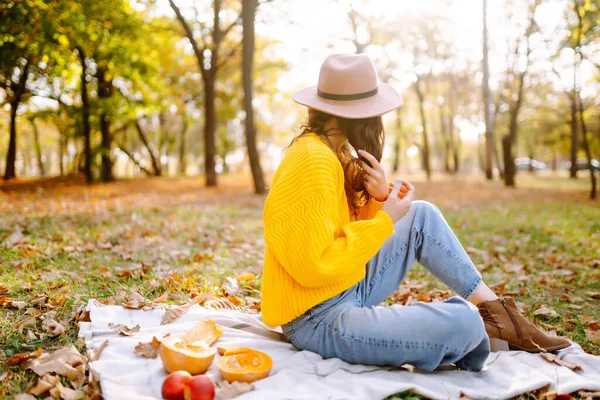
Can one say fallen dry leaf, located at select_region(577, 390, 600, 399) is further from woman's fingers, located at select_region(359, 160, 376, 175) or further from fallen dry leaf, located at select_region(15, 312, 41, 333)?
fallen dry leaf, located at select_region(15, 312, 41, 333)

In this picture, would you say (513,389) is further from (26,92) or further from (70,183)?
(26,92)

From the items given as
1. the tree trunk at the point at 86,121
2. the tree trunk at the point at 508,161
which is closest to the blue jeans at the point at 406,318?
the tree trunk at the point at 508,161

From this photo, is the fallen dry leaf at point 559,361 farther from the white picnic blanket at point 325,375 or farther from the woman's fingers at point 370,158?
the woman's fingers at point 370,158

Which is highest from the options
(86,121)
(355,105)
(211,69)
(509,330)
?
(211,69)

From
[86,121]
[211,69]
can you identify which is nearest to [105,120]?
[86,121]

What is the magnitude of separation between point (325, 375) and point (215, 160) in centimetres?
1541

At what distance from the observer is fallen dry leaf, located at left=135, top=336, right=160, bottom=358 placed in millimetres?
2660

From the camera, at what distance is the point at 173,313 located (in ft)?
10.8

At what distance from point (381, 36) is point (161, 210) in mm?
13045

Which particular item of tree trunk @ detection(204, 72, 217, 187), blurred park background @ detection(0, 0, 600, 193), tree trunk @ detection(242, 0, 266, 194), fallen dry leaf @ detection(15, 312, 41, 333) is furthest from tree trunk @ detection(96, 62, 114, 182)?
fallen dry leaf @ detection(15, 312, 41, 333)

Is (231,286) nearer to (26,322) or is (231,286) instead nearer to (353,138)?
(26,322)

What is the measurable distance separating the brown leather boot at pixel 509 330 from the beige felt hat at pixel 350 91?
54.1 inches

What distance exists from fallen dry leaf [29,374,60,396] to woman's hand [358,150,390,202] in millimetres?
1844

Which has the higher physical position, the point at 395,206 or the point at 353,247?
the point at 395,206
